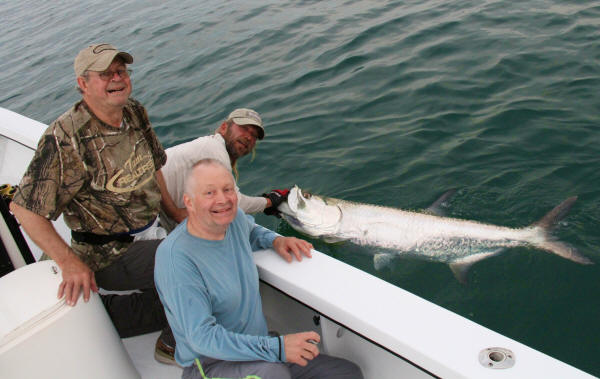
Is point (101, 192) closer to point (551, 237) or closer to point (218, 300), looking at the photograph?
A: point (218, 300)

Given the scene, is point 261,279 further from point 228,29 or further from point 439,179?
point 228,29

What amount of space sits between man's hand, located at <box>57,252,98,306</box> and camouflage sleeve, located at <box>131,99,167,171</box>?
0.97 metres

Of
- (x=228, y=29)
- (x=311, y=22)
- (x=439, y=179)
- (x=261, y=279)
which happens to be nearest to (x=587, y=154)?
(x=439, y=179)

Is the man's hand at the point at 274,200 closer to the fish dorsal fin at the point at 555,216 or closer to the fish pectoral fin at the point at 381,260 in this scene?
the fish pectoral fin at the point at 381,260

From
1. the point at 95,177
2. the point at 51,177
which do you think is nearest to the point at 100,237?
the point at 95,177

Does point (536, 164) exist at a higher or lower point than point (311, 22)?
lower

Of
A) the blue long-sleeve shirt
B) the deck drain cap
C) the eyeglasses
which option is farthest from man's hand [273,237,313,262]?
the eyeglasses

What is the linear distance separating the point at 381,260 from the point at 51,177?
305 centimetres

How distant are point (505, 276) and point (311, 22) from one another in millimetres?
8305

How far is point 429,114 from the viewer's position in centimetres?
689

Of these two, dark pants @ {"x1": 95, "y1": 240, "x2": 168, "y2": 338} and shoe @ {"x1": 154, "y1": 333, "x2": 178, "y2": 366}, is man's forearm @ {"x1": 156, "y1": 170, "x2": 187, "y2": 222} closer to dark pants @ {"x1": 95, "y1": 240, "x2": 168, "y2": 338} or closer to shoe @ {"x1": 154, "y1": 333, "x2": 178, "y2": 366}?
dark pants @ {"x1": 95, "y1": 240, "x2": 168, "y2": 338}

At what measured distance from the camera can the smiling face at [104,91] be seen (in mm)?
2920

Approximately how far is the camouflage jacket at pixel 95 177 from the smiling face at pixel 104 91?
0.06 metres

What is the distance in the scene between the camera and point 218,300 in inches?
103
